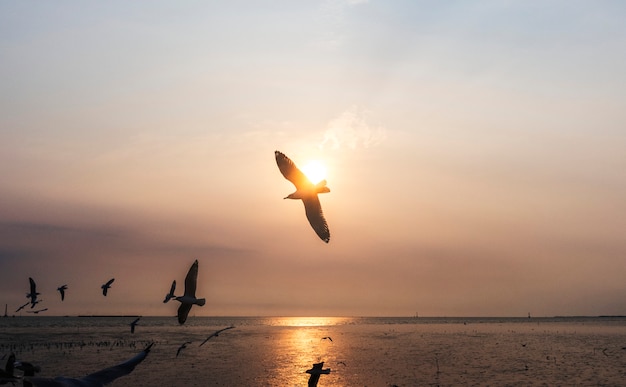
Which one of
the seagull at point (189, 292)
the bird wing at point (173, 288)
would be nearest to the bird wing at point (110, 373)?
the seagull at point (189, 292)

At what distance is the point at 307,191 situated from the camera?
15.1 metres

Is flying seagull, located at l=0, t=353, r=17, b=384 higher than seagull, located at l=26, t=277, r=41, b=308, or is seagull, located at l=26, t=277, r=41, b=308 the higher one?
seagull, located at l=26, t=277, r=41, b=308

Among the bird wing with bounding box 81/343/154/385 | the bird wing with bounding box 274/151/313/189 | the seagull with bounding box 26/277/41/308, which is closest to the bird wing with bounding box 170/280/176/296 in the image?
the bird wing with bounding box 274/151/313/189

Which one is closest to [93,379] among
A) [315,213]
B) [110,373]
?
[110,373]

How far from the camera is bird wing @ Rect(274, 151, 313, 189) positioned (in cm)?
1536

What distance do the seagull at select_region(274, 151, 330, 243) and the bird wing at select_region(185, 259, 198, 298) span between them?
13.4 feet

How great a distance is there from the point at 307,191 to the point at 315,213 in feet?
1.94

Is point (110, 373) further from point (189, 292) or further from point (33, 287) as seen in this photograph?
point (33, 287)

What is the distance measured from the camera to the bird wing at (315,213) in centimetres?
1493

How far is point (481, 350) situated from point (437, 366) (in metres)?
23.4

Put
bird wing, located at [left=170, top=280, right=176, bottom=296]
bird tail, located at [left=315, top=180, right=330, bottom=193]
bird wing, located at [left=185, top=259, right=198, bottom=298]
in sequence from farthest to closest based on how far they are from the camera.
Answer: bird wing, located at [left=170, top=280, right=176, bottom=296] → bird wing, located at [left=185, top=259, right=198, bottom=298] → bird tail, located at [left=315, top=180, right=330, bottom=193]

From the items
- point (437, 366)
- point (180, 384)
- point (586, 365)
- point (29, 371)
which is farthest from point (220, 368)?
point (29, 371)

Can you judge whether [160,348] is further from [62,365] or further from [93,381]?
[93,381]

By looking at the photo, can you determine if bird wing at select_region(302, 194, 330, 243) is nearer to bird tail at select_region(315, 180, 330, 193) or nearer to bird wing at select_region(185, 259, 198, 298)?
bird tail at select_region(315, 180, 330, 193)
